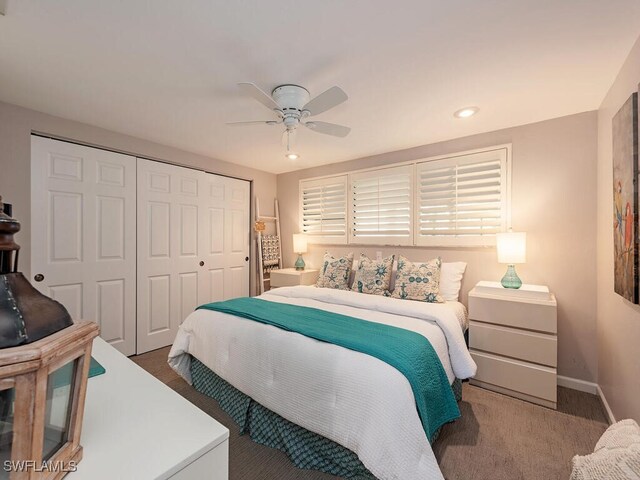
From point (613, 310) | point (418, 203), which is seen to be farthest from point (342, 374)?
point (418, 203)

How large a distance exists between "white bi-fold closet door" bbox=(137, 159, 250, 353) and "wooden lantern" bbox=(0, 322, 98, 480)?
9.91ft

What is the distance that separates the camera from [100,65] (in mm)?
1881

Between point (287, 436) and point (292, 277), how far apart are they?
2372 millimetres

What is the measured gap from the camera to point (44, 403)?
0.48 metres

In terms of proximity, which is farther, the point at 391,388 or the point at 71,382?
the point at 391,388

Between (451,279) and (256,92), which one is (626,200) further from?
(256,92)

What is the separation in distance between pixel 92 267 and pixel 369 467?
300cm

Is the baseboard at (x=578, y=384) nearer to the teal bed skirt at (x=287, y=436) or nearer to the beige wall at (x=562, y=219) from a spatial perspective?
the beige wall at (x=562, y=219)

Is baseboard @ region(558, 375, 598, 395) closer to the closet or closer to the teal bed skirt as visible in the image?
the teal bed skirt

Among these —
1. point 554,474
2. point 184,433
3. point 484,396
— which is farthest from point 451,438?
point 184,433

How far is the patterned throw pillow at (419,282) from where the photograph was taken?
2871mm

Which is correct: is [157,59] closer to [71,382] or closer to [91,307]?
[71,382]

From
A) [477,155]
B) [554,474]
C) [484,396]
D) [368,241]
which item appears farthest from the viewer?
[368,241]

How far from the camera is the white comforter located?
1.36 metres
